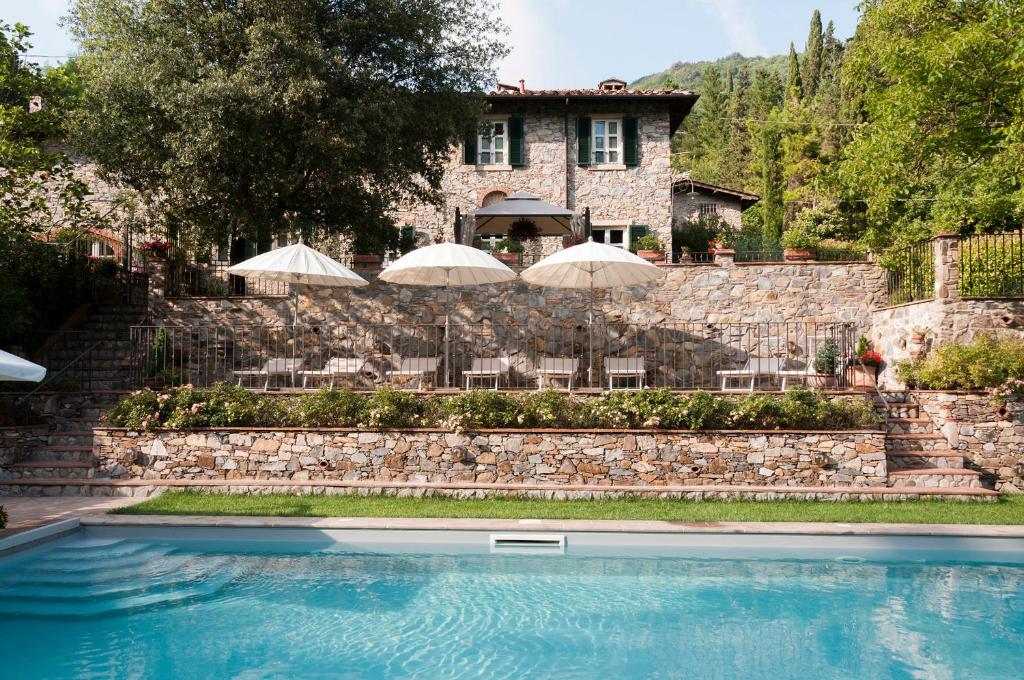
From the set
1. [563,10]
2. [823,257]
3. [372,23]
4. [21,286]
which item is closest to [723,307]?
[823,257]

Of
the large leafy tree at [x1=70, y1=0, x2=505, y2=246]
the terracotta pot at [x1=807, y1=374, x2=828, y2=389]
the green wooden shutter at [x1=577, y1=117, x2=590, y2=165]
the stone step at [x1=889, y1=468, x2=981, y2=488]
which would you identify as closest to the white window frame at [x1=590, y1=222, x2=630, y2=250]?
the green wooden shutter at [x1=577, y1=117, x2=590, y2=165]

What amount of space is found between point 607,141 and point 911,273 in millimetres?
11234

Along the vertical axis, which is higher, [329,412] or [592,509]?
[329,412]

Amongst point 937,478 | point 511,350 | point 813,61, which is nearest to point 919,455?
point 937,478

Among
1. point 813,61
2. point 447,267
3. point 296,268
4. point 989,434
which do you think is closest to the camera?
point 989,434

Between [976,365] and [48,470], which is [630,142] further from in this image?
[48,470]

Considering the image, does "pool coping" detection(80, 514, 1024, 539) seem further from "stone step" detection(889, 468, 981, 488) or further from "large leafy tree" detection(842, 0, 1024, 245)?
"large leafy tree" detection(842, 0, 1024, 245)

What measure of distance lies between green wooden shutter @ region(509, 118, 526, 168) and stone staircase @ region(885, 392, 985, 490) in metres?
14.0

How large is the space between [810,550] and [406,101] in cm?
1138

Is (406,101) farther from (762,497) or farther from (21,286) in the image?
(762,497)

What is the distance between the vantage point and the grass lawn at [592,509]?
28.1ft

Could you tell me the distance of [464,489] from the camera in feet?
32.3

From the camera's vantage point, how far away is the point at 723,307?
15375 mm

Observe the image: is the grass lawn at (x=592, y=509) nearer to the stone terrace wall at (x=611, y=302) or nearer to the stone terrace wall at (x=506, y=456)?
the stone terrace wall at (x=506, y=456)
